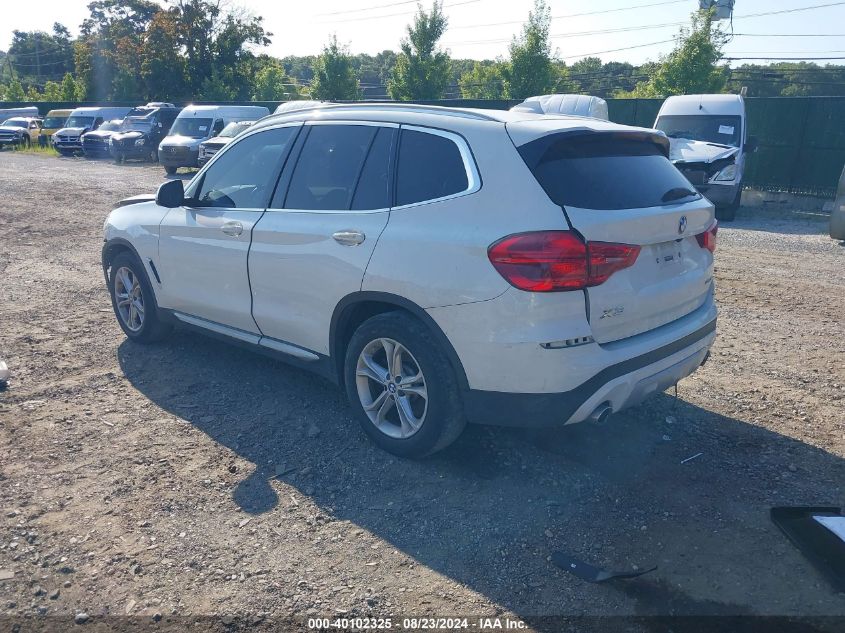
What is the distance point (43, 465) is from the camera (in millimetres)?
4094

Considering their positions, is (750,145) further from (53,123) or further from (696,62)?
(53,123)

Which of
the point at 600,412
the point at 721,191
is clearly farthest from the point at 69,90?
the point at 600,412

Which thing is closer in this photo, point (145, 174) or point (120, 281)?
point (120, 281)

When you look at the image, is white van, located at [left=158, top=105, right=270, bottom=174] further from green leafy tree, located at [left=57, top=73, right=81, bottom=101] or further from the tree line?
green leafy tree, located at [left=57, top=73, right=81, bottom=101]

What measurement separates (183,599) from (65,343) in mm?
3829

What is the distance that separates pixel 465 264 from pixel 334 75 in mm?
37174

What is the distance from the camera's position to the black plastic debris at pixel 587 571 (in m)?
3.09

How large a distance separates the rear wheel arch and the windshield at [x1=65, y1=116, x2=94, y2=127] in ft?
108

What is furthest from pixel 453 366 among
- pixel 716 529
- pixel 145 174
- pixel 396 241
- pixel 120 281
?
pixel 145 174

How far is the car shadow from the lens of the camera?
3.06 metres

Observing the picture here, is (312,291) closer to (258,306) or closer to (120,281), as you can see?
(258,306)

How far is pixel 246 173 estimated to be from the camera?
499 centimetres

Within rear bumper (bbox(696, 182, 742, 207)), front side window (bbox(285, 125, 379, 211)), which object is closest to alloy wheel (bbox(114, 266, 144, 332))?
front side window (bbox(285, 125, 379, 211))

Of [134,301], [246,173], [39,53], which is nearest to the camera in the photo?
[246,173]
